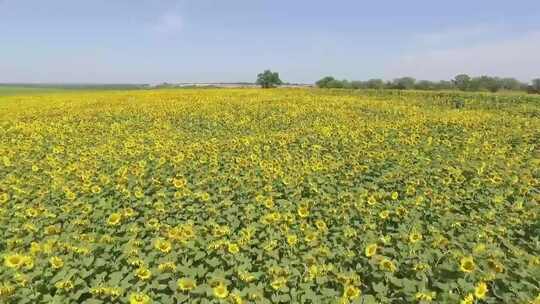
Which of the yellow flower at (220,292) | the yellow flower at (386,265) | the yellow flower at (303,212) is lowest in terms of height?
the yellow flower at (386,265)

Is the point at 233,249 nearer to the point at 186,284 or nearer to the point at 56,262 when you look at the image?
the point at 186,284

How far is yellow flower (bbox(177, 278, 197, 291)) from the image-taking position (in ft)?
11.2

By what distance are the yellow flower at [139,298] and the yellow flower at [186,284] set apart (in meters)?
0.27

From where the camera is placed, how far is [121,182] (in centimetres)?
654

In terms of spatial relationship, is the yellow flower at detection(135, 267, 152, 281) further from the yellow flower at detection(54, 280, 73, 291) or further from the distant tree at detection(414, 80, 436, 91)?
the distant tree at detection(414, 80, 436, 91)

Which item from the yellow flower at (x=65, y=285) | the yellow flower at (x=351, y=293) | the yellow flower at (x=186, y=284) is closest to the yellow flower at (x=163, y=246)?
the yellow flower at (x=186, y=284)

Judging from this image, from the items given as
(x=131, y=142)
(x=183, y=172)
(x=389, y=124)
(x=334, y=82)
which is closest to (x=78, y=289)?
(x=183, y=172)

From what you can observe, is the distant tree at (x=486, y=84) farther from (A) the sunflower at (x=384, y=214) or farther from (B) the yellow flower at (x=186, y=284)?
(B) the yellow flower at (x=186, y=284)

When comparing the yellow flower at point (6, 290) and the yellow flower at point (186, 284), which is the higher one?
the yellow flower at point (186, 284)

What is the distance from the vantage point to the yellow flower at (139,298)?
3.16 meters

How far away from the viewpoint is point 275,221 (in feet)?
15.8

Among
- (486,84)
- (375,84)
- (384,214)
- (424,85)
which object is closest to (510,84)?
(486,84)

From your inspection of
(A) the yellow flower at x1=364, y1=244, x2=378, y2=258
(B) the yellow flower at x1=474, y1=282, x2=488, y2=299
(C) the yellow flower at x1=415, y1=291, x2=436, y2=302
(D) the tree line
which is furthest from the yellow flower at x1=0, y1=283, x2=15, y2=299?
(D) the tree line

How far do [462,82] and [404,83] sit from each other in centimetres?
477
